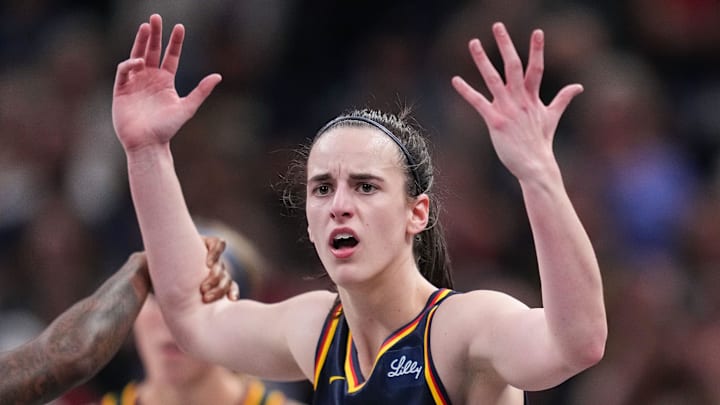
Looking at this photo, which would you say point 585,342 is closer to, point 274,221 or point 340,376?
point 340,376

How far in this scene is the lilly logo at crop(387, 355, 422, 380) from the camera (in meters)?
3.66

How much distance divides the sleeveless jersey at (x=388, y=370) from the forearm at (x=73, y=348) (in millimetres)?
700

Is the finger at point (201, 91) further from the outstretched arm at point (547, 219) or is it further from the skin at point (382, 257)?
the outstretched arm at point (547, 219)

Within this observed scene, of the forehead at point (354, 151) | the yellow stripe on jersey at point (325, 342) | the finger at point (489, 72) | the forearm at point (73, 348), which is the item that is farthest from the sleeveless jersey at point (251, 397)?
the finger at point (489, 72)

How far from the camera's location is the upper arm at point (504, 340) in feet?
11.0

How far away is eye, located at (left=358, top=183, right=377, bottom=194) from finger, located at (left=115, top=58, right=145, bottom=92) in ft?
2.81

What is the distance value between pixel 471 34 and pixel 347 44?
3.92 feet

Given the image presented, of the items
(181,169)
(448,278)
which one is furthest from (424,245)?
(181,169)

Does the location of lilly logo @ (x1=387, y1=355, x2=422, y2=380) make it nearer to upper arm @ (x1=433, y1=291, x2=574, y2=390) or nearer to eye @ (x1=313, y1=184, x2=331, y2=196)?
upper arm @ (x1=433, y1=291, x2=574, y2=390)

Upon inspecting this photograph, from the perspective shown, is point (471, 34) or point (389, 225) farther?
point (471, 34)

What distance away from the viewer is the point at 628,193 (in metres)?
7.26

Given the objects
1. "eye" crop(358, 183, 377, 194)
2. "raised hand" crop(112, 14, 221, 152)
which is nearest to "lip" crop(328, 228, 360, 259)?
"eye" crop(358, 183, 377, 194)

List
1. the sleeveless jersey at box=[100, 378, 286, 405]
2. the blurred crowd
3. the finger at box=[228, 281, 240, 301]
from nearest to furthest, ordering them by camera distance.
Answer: the finger at box=[228, 281, 240, 301], the sleeveless jersey at box=[100, 378, 286, 405], the blurred crowd

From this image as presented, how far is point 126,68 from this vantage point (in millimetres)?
4016
